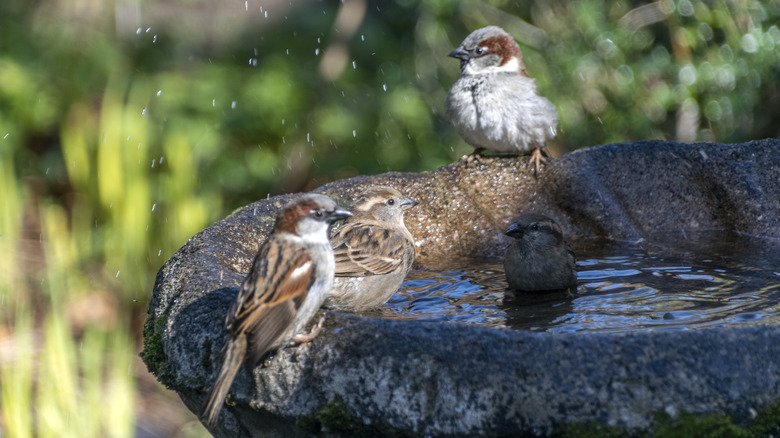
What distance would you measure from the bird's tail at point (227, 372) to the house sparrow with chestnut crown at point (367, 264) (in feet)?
3.33

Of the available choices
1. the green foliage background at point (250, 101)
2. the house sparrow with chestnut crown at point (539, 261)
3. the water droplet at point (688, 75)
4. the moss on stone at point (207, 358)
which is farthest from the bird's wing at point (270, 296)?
the water droplet at point (688, 75)

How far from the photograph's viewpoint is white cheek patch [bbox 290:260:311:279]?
2.37 m

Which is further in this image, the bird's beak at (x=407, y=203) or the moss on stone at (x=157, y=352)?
the bird's beak at (x=407, y=203)

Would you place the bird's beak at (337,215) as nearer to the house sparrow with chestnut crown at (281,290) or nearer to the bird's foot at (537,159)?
the house sparrow with chestnut crown at (281,290)

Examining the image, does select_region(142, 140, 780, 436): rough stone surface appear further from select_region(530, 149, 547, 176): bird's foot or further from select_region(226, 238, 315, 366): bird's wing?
select_region(530, 149, 547, 176): bird's foot

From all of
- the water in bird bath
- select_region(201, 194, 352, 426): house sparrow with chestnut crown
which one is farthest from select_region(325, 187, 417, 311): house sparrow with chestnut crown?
select_region(201, 194, 352, 426): house sparrow with chestnut crown

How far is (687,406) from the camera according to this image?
186cm

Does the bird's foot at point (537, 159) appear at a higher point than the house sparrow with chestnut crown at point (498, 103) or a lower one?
lower

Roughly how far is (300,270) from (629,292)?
150cm

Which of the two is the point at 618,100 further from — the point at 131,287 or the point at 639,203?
the point at 131,287

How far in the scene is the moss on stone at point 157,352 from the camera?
8.47 feet

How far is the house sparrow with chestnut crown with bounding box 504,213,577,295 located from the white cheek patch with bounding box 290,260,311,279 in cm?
131

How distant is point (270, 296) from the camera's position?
7.48ft

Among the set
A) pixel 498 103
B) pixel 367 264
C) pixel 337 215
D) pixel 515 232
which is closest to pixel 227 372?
pixel 337 215
